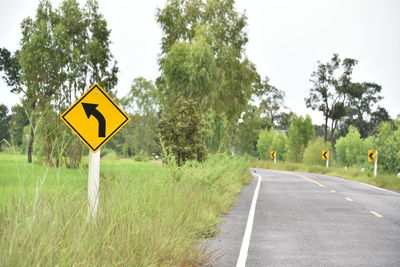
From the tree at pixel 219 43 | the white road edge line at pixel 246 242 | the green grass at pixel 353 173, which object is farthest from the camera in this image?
the tree at pixel 219 43

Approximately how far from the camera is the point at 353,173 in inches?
1591

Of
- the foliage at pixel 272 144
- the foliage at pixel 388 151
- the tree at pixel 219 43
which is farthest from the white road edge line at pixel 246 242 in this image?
the foliage at pixel 272 144

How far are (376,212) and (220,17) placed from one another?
2622 cm

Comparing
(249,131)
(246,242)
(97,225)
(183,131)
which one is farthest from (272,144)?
(97,225)

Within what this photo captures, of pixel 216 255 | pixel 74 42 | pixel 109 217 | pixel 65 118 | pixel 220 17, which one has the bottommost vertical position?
pixel 216 255

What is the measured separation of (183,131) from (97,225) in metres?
12.7

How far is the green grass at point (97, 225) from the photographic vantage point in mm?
4352

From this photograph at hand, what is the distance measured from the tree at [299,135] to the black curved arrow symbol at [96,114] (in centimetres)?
5822

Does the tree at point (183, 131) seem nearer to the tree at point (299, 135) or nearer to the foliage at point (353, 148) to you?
the foliage at point (353, 148)

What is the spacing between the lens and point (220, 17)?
38.8 meters

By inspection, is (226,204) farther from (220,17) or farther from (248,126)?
(248,126)

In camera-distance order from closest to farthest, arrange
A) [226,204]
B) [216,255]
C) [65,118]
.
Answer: [65,118] → [216,255] → [226,204]

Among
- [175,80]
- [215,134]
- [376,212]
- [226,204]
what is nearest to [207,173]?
[226,204]

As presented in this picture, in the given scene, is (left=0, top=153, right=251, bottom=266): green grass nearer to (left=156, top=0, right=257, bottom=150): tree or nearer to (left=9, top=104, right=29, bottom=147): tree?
(left=9, top=104, right=29, bottom=147): tree
